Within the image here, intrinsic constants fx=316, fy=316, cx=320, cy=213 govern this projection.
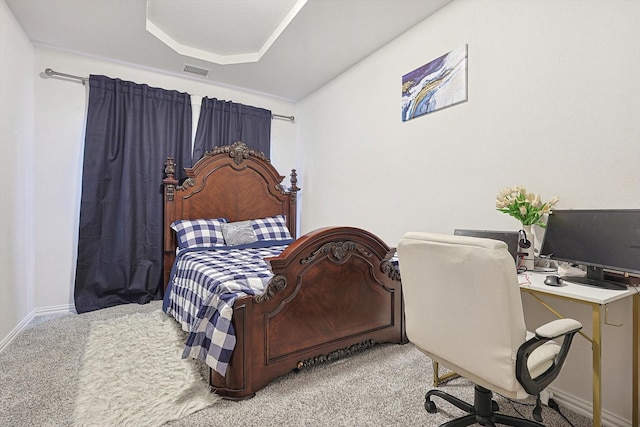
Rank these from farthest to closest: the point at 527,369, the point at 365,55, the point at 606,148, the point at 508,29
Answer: the point at 365,55 < the point at 508,29 < the point at 606,148 < the point at 527,369

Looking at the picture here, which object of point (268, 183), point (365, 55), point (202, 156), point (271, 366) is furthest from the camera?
point (268, 183)

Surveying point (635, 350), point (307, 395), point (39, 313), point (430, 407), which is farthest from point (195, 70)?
point (635, 350)

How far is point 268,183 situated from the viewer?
13.8 feet

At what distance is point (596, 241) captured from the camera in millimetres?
1523

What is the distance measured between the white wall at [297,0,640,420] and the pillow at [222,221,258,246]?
1.24 meters

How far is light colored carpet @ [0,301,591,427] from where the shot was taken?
62.5 inches

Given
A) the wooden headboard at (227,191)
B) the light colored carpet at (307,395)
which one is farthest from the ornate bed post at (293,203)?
the light colored carpet at (307,395)

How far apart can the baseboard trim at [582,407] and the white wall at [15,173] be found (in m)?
3.77

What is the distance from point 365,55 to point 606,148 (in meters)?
2.39

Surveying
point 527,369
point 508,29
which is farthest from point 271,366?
point 508,29

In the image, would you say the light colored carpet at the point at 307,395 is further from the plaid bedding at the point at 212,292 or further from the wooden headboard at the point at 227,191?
the wooden headboard at the point at 227,191

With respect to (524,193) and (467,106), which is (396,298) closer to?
(524,193)

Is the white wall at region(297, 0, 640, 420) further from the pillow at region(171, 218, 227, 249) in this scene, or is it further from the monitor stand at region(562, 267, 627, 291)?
the pillow at region(171, 218, 227, 249)

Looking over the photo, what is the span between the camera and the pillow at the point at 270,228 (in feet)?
12.3
